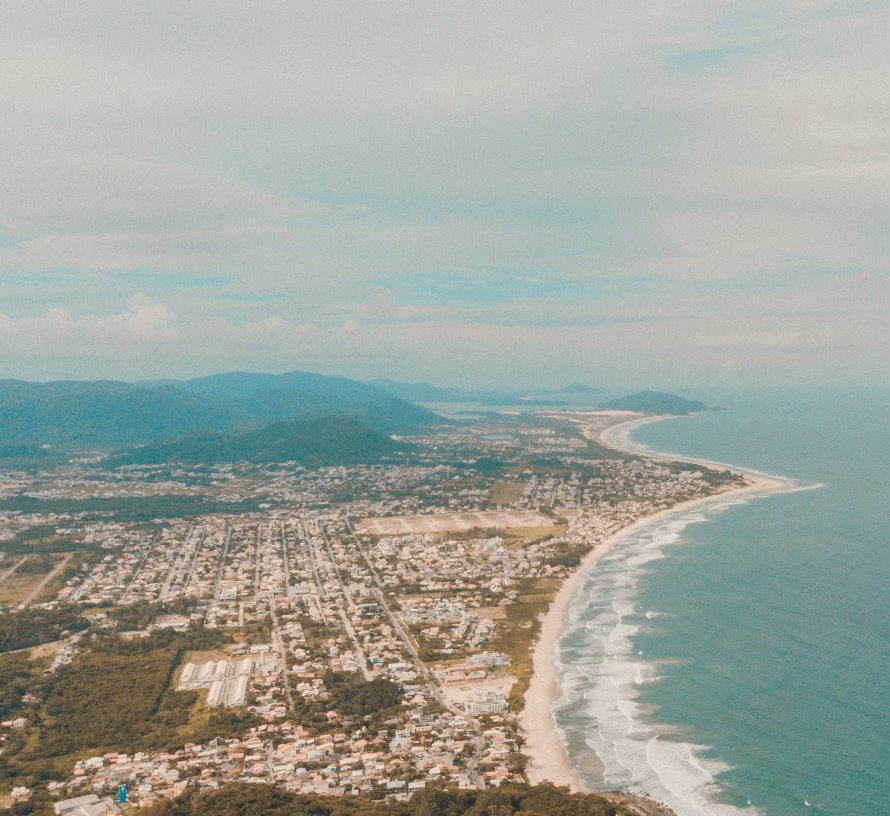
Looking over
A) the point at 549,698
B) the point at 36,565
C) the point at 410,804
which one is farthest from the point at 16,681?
the point at 36,565

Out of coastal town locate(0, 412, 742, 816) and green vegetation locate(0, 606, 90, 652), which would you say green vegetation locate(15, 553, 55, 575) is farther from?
green vegetation locate(0, 606, 90, 652)

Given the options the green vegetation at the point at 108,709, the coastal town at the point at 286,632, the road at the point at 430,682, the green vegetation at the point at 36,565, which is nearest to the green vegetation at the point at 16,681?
the green vegetation at the point at 108,709

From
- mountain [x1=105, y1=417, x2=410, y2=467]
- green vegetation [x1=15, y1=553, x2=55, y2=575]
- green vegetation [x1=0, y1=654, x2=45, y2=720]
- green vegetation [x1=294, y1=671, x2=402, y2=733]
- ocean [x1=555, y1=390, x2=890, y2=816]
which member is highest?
mountain [x1=105, y1=417, x2=410, y2=467]

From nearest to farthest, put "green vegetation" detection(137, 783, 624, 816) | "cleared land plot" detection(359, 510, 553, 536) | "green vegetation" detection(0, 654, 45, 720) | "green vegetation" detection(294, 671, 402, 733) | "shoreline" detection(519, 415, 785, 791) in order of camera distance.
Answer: "green vegetation" detection(137, 783, 624, 816) → "shoreline" detection(519, 415, 785, 791) → "green vegetation" detection(294, 671, 402, 733) → "green vegetation" detection(0, 654, 45, 720) → "cleared land plot" detection(359, 510, 553, 536)

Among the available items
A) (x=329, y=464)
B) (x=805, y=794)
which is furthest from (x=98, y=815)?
(x=329, y=464)

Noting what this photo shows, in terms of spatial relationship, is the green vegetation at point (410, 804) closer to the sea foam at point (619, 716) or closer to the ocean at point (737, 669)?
the sea foam at point (619, 716)

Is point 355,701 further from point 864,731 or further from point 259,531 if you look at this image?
point 259,531

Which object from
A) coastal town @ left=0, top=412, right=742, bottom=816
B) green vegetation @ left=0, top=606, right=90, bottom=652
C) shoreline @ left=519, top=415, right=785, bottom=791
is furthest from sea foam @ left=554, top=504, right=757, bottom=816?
green vegetation @ left=0, top=606, right=90, bottom=652
